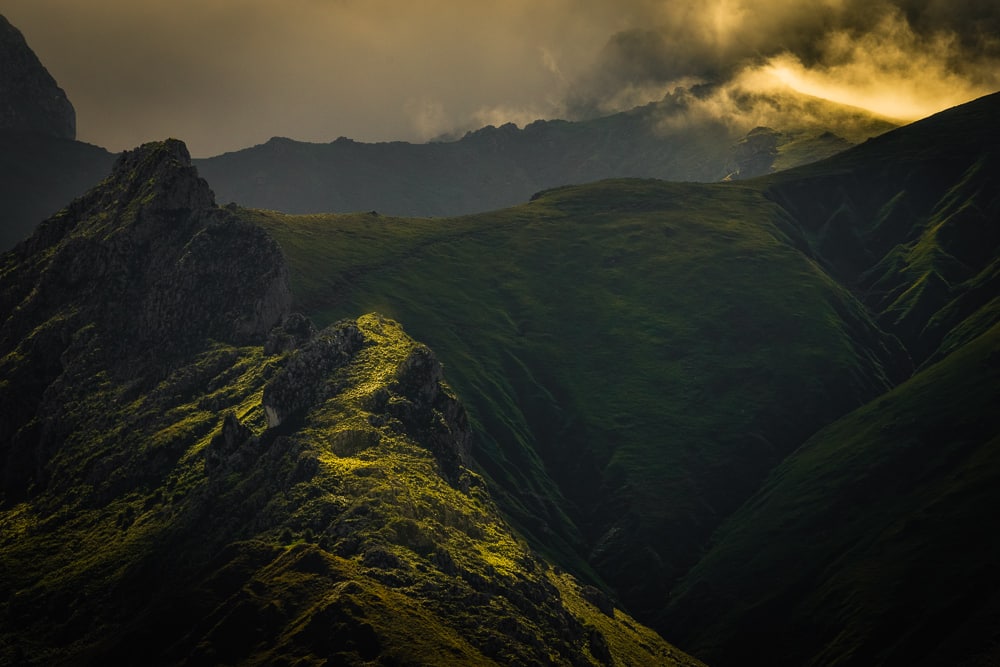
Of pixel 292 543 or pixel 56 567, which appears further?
pixel 56 567

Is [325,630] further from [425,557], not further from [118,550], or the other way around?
[118,550]

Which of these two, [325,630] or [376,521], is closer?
[325,630]

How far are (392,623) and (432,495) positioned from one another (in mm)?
50344

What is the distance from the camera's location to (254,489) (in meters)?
192

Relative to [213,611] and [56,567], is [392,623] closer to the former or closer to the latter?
[213,611]

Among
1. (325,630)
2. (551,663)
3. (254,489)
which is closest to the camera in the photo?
(325,630)

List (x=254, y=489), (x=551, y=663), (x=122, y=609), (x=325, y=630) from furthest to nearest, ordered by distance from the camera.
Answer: (x=254, y=489) < (x=122, y=609) < (x=551, y=663) < (x=325, y=630)

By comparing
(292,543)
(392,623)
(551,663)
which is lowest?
(551,663)

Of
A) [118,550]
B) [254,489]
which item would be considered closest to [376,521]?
Answer: [254,489]

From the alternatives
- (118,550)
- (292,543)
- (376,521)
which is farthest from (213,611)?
(118,550)

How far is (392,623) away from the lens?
150875 mm

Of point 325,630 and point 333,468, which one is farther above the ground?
point 333,468

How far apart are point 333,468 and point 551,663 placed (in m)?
58.7

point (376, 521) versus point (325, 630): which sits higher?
point (376, 521)
